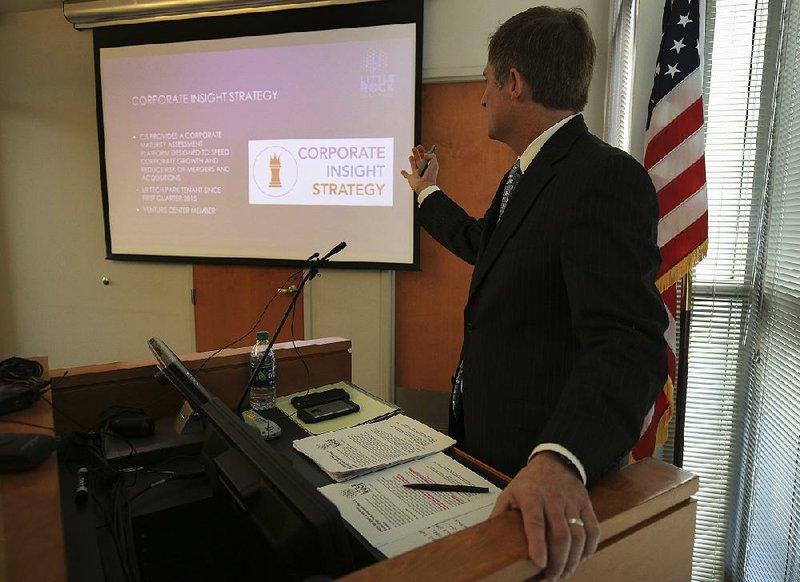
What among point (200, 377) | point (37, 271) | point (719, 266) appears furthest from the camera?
point (37, 271)

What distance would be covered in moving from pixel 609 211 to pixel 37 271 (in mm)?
4292

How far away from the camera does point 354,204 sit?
10.8ft

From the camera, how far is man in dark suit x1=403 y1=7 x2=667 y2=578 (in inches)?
26.7

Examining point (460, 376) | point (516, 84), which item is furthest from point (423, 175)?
point (460, 376)

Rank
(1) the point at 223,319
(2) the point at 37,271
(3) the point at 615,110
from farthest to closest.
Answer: (2) the point at 37,271, (1) the point at 223,319, (3) the point at 615,110

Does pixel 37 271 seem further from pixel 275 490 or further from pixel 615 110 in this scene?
pixel 275 490

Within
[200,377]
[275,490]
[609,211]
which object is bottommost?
[200,377]

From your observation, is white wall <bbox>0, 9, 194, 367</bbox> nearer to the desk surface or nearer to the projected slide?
the projected slide

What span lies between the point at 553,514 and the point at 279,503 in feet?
0.95

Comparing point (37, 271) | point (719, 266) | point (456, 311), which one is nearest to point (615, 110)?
point (719, 266)

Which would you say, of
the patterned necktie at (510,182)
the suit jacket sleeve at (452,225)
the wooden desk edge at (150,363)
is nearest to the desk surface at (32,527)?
the wooden desk edge at (150,363)

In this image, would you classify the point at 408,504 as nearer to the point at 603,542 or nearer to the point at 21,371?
the point at 603,542

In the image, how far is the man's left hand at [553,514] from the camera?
544 millimetres

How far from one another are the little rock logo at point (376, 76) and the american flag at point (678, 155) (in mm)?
1479
